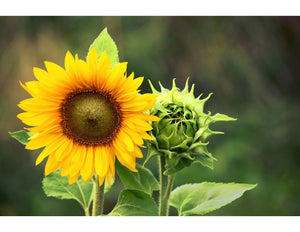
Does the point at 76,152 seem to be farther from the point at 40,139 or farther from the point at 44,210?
the point at 44,210

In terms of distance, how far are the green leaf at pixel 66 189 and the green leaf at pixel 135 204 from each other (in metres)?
0.16

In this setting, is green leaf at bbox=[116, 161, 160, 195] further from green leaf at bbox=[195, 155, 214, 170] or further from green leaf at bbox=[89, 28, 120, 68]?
green leaf at bbox=[89, 28, 120, 68]

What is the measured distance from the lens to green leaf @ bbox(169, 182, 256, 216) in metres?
0.83

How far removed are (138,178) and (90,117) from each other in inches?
6.3

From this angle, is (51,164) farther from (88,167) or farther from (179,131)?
(179,131)

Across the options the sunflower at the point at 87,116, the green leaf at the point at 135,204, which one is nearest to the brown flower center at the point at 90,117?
the sunflower at the point at 87,116

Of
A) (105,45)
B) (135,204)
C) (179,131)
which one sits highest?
(105,45)

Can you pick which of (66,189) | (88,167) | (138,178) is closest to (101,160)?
(88,167)

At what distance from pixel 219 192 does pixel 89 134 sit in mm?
290

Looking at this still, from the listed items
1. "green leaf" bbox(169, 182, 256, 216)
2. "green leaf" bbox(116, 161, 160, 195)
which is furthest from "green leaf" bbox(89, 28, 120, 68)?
"green leaf" bbox(169, 182, 256, 216)

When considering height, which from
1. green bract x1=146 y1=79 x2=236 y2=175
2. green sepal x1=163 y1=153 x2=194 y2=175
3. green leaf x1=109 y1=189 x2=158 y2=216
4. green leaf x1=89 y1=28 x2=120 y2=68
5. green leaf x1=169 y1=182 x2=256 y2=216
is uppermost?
green leaf x1=89 y1=28 x2=120 y2=68

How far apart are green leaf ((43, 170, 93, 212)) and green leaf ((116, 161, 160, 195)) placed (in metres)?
0.14

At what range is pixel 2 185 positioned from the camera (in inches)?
90.7

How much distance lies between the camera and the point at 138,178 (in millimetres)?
835
